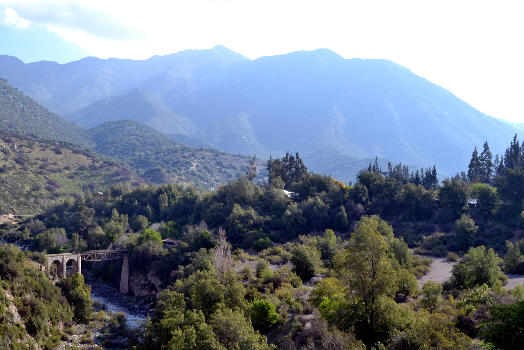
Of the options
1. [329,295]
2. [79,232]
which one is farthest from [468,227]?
[79,232]

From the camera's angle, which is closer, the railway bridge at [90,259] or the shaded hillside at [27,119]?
the railway bridge at [90,259]

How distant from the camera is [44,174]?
102875 millimetres

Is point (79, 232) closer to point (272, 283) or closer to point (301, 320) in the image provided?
point (272, 283)

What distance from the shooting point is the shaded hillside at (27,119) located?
516 feet

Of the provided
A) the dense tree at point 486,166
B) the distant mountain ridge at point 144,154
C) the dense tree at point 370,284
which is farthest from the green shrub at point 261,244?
the distant mountain ridge at point 144,154

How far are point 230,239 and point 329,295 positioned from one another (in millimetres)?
32784

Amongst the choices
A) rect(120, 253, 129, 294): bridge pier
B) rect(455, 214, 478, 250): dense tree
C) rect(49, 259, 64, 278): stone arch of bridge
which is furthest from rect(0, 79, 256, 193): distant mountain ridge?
rect(455, 214, 478, 250): dense tree

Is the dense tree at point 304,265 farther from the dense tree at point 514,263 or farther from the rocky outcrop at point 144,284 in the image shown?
the rocky outcrop at point 144,284

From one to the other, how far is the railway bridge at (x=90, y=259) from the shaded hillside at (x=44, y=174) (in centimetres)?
3462

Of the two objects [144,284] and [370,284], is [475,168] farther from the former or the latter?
[370,284]

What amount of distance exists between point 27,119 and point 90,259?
139m

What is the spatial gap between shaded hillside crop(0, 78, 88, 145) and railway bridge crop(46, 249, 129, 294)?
11304 cm

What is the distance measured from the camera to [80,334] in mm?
39938

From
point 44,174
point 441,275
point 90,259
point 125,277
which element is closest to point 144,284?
point 125,277
